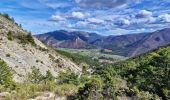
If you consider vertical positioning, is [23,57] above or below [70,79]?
above

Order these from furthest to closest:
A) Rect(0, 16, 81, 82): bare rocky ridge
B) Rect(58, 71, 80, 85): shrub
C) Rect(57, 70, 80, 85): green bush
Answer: Rect(0, 16, 81, 82): bare rocky ridge < Rect(58, 71, 80, 85): shrub < Rect(57, 70, 80, 85): green bush

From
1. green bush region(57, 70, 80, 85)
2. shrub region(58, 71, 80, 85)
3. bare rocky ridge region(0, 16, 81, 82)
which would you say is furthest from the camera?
bare rocky ridge region(0, 16, 81, 82)

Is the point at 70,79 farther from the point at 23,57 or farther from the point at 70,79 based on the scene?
the point at 23,57

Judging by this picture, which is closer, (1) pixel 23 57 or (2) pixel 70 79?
(2) pixel 70 79

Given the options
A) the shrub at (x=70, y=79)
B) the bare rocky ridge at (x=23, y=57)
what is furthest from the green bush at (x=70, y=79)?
the bare rocky ridge at (x=23, y=57)

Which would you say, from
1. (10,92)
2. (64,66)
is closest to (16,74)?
(64,66)

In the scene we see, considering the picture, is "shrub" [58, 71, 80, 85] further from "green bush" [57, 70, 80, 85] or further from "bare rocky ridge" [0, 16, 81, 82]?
"bare rocky ridge" [0, 16, 81, 82]

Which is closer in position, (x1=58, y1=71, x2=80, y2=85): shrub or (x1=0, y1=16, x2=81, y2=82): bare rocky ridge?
(x1=58, y1=71, x2=80, y2=85): shrub

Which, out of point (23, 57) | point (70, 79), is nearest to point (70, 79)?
point (70, 79)

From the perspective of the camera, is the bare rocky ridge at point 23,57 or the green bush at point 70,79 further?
the bare rocky ridge at point 23,57

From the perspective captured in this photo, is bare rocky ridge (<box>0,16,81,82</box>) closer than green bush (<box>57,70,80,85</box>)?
No

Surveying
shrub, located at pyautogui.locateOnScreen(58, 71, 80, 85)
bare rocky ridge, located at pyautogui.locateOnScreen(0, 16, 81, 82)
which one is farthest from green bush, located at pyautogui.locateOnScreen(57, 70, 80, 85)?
bare rocky ridge, located at pyautogui.locateOnScreen(0, 16, 81, 82)

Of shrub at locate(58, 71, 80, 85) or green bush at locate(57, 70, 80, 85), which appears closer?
green bush at locate(57, 70, 80, 85)

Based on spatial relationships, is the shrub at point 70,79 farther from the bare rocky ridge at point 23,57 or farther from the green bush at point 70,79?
the bare rocky ridge at point 23,57
